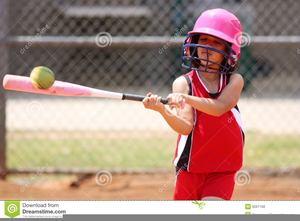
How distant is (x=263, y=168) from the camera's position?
181 inches

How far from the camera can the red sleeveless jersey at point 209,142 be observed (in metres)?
2.33

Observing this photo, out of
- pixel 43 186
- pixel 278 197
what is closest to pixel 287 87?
pixel 278 197

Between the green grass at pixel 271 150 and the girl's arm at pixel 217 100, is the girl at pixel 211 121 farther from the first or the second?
the green grass at pixel 271 150

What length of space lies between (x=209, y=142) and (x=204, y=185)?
28 centimetres

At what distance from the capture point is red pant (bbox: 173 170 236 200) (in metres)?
2.33

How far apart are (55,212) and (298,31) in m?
9.81

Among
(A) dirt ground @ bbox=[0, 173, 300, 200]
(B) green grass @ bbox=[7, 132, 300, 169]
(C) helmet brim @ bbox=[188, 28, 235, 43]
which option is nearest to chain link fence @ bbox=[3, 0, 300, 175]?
(B) green grass @ bbox=[7, 132, 300, 169]

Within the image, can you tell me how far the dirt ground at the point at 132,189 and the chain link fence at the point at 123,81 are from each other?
0.21 m

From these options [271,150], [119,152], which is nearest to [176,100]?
[119,152]

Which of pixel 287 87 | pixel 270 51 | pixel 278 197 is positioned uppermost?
pixel 270 51

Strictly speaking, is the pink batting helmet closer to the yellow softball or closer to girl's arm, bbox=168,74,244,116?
girl's arm, bbox=168,74,244,116

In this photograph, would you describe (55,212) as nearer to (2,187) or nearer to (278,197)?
(2,187)

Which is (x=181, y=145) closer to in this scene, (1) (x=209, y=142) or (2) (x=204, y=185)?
(1) (x=209, y=142)

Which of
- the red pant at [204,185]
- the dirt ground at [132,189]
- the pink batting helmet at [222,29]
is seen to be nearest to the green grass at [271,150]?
the dirt ground at [132,189]
